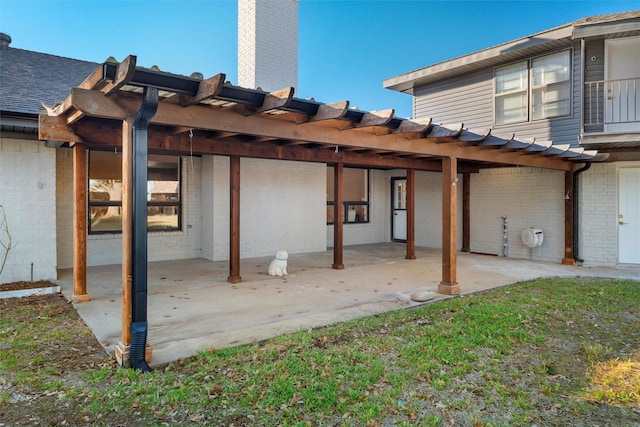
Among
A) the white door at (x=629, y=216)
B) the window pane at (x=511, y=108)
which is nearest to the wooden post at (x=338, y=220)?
the window pane at (x=511, y=108)

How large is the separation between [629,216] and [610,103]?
2.40 metres

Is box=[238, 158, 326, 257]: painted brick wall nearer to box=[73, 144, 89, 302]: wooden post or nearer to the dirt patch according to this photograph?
the dirt patch

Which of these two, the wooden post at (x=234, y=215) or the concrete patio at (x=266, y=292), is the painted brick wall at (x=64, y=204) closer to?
the concrete patio at (x=266, y=292)

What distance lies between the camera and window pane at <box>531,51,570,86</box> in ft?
28.7

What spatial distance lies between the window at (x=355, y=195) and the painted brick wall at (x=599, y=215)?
19.0 ft

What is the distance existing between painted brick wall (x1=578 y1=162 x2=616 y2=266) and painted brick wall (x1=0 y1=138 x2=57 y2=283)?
10.3 meters

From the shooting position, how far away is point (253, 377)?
10.3ft

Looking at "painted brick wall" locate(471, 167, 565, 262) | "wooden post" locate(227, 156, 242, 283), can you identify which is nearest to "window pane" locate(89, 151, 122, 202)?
"wooden post" locate(227, 156, 242, 283)

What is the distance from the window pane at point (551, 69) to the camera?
876 cm

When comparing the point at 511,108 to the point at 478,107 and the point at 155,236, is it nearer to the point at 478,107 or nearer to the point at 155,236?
the point at 478,107

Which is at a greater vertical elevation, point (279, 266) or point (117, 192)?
point (117, 192)

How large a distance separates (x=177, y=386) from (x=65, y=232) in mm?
6133

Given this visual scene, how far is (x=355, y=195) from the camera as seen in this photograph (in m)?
12.5

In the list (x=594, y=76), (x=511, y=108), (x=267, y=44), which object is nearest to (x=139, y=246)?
(x=267, y=44)
